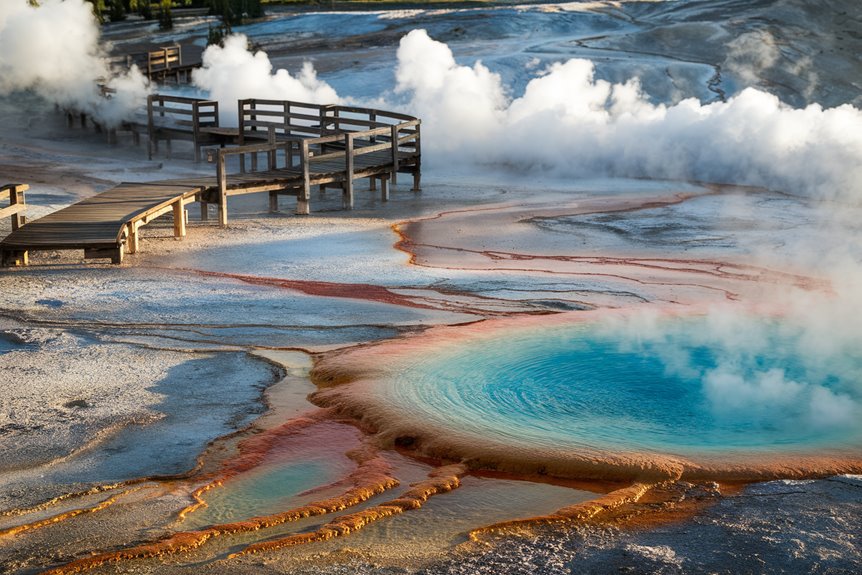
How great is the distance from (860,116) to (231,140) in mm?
11398

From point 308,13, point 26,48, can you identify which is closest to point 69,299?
point 26,48

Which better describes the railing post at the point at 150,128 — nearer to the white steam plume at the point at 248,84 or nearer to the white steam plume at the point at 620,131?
the white steam plume at the point at 248,84

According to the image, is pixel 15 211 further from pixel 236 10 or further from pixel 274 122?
pixel 236 10

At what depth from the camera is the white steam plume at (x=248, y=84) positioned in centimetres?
2267

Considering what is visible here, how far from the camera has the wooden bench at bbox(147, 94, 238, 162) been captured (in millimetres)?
19984

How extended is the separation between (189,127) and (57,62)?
14.6 feet

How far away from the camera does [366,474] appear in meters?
5.91

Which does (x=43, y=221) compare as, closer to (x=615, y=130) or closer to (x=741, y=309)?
(x=741, y=309)

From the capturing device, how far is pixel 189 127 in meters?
22.2

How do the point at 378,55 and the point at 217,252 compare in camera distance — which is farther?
the point at 378,55

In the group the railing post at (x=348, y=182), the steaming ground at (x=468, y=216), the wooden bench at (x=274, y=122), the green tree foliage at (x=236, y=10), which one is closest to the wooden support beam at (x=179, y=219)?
the steaming ground at (x=468, y=216)

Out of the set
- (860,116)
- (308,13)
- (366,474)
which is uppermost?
(308,13)

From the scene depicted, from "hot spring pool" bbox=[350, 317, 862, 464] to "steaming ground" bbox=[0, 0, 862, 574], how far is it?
0.58 metres

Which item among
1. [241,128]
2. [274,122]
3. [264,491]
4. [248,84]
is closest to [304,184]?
[274,122]
